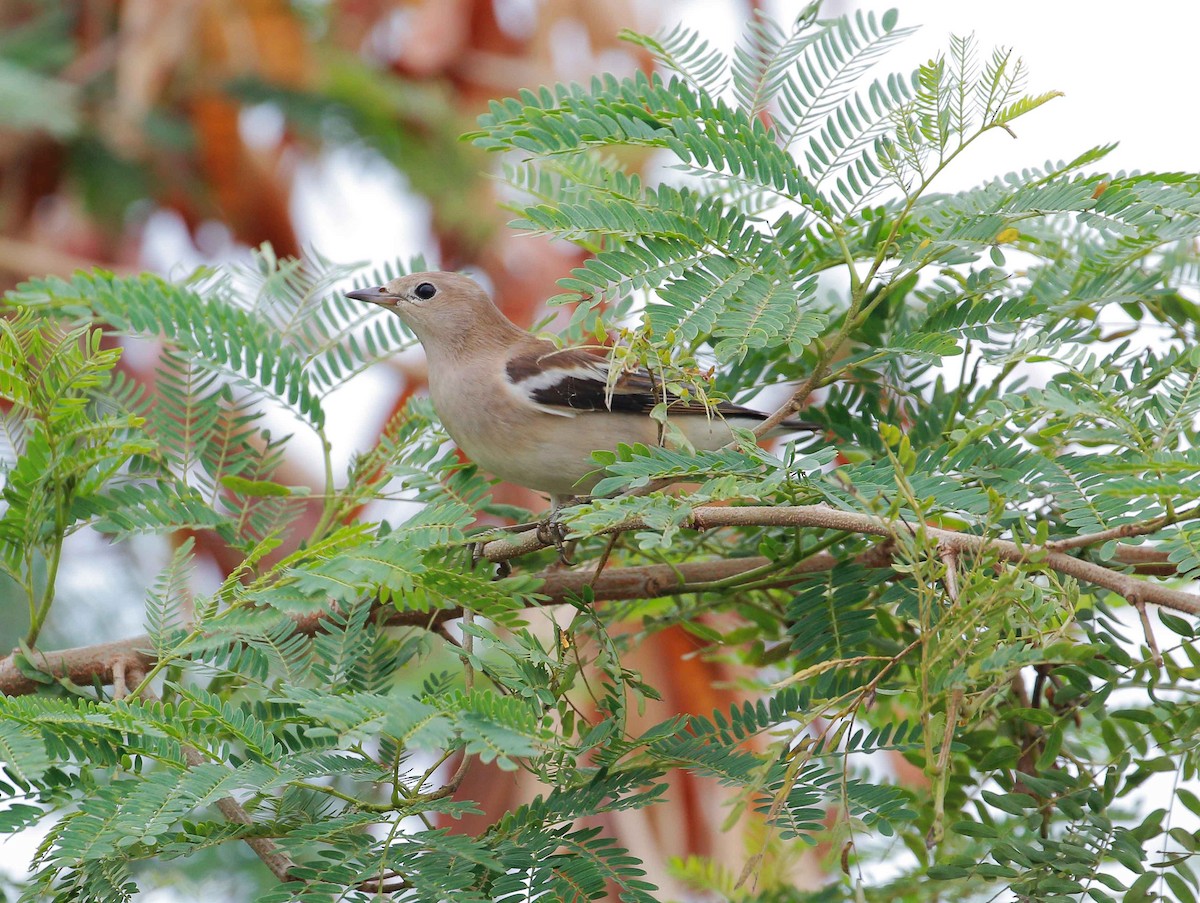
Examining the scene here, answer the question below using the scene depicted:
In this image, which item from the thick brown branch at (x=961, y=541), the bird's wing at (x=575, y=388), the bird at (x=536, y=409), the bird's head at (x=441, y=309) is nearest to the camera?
the thick brown branch at (x=961, y=541)

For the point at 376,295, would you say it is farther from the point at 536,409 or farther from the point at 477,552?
the point at 477,552

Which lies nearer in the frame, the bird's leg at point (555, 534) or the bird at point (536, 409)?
the bird's leg at point (555, 534)

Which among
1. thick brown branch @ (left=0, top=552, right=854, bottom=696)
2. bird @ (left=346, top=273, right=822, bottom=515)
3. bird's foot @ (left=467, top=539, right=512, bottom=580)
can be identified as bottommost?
thick brown branch @ (left=0, top=552, right=854, bottom=696)

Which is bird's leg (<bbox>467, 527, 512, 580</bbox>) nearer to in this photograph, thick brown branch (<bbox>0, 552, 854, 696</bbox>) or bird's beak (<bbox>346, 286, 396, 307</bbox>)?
thick brown branch (<bbox>0, 552, 854, 696</bbox>)

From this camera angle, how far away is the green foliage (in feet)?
6.66

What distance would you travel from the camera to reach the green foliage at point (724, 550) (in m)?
2.03

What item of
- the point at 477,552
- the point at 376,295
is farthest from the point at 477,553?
the point at 376,295

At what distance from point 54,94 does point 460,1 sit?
3.28m

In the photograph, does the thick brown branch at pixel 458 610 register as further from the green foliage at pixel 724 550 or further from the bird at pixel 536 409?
the bird at pixel 536 409

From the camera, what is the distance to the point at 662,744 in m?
2.38

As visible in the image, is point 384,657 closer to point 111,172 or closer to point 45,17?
point 111,172

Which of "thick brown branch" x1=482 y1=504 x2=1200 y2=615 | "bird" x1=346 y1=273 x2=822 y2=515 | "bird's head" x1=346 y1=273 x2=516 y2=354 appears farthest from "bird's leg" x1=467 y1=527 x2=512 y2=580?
"bird's head" x1=346 y1=273 x2=516 y2=354

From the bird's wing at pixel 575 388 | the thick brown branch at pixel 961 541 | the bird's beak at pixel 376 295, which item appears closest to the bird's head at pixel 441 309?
the bird's beak at pixel 376 295

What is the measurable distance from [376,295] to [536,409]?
A: 2.68 feet
